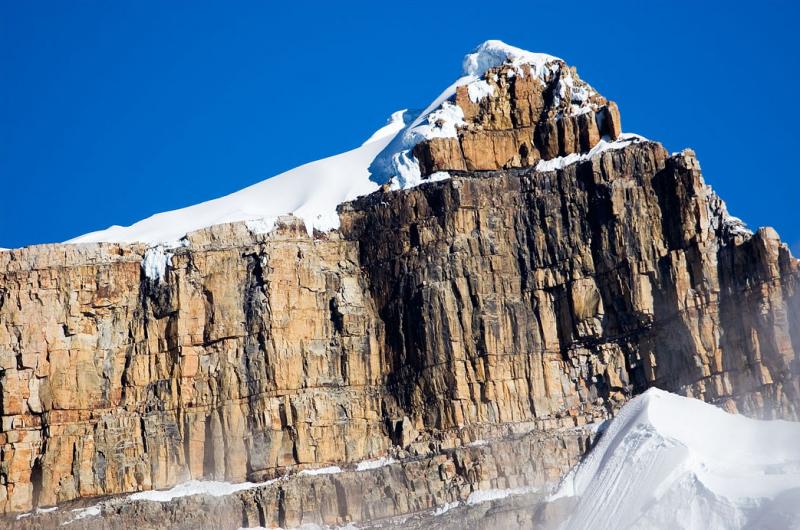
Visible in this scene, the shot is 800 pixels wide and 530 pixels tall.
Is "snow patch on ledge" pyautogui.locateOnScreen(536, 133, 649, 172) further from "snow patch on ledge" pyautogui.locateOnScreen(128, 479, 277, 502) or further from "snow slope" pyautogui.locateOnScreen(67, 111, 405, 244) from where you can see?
"snow patch on ledge" pyautogui.locateOnScreen(128, 479, 277, 502)

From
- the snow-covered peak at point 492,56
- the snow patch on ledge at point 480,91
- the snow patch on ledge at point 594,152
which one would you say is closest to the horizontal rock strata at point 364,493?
the snow patch on ledge at point 594,152

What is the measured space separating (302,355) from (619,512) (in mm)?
25175

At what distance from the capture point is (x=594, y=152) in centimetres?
12950

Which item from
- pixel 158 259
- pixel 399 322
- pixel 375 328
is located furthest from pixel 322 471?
pixel 158 259

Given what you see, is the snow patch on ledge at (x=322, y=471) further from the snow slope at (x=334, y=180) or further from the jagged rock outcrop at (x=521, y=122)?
the jagged rock outcrop at (x=521, y=122)

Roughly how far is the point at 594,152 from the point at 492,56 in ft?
57.2

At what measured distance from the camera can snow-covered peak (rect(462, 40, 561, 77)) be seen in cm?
13800

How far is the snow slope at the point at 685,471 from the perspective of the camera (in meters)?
110

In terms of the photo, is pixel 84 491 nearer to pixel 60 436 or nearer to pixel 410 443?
pixel 60 436

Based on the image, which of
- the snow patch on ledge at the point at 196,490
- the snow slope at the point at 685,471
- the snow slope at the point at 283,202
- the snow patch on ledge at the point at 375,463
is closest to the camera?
the snow slope at the point at 685,471

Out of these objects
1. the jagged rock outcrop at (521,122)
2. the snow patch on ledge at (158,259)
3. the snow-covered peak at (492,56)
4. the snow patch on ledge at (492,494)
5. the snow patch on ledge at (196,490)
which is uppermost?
the snow-covered peak at (492,56)

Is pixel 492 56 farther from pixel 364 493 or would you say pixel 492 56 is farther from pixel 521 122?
pixel 364 493

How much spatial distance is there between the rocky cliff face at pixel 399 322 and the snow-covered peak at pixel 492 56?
5084 millimetres

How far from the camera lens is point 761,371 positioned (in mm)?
117688
